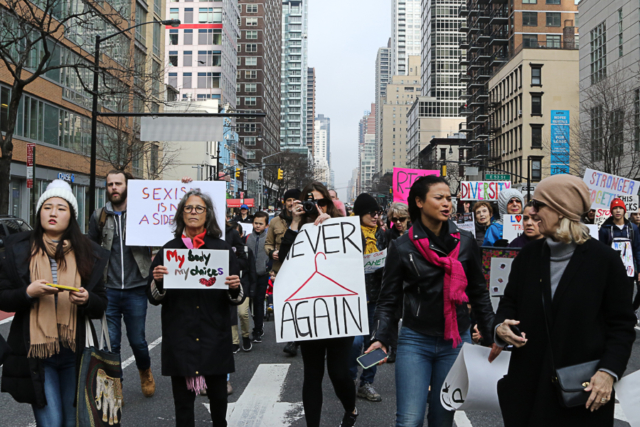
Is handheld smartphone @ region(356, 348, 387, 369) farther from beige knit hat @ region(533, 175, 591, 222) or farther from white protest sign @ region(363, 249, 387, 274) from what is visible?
white protest sign @ region(363, 249, 387, 274)

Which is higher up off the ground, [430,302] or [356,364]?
[430,302]

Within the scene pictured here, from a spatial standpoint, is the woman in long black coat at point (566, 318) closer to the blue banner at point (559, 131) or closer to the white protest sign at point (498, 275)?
the white protest sign at point (498, 275)

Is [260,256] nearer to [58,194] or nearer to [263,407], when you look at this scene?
[263,407]

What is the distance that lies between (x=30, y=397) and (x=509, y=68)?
257ft

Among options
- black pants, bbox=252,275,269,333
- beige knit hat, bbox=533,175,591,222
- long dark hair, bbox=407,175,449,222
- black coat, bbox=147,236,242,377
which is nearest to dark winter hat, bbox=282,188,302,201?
black coat, bbox=147,236,242,377

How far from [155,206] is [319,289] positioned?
2304mm

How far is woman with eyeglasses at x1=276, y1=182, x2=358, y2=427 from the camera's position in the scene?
173 inches

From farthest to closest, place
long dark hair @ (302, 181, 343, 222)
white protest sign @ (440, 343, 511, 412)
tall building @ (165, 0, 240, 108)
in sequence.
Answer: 1. tall building @ (165, 0, 240, 108)
2. long dark hair @ (302, 181, 343, 222)
3. white protest sign @ (440, 343, 511, 412)

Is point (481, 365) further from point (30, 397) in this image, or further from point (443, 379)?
point (30, 397)

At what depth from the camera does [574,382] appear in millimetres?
2748

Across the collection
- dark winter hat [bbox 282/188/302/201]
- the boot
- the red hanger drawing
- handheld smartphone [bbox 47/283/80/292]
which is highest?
dark winter hat [bbox 282/188/302/201]

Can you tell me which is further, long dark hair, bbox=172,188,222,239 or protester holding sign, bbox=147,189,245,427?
long dark hair, bbox=172,188,222,239

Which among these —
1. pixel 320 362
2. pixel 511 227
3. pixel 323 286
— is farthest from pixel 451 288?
pixel 511 227

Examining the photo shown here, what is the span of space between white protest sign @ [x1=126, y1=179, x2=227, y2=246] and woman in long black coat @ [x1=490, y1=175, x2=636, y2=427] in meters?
3.12
